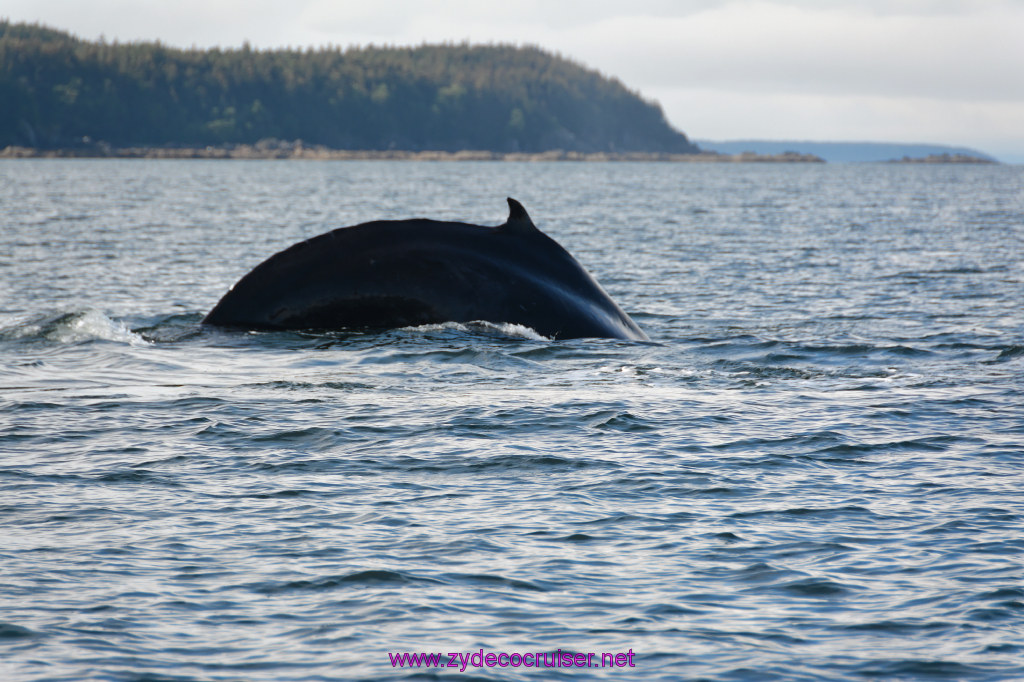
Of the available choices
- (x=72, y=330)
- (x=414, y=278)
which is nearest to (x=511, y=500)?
(x=414, y=278)

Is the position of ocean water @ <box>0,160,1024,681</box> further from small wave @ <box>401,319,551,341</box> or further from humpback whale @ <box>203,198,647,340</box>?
humpback whale @ <box>203,198,647,340</box>

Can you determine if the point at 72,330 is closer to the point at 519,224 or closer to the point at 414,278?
the point at 414,278

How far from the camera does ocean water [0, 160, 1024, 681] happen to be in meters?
6.11

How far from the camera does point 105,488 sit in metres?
8.65

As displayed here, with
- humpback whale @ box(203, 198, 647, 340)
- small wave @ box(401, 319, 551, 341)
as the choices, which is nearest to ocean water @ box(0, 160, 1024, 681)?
small wave @ box(401, 319, 551, 341)

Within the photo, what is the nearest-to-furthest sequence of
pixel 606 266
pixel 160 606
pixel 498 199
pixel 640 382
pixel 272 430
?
pixel 160 606 < pixel 272 430 < pixel 640 382 < pixel 606 266 < pixel 498 199

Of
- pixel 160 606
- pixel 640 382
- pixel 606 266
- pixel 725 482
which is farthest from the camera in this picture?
pixel 606 266

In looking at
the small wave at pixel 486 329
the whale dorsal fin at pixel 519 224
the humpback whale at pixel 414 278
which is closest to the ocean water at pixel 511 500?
the small wave at pixel 486 329

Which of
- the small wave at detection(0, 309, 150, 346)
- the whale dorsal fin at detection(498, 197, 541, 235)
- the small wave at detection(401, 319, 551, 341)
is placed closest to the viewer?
the whale dorsal fin at detection(498, 197, 541, 235)

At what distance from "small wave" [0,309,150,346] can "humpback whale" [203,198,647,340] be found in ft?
7.95

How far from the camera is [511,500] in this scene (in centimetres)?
859

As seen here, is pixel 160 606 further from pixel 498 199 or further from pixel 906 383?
pixel 498 199

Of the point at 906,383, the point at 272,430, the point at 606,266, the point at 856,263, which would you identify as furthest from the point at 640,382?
the point at 856,263

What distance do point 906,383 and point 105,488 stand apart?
887 centimetres
